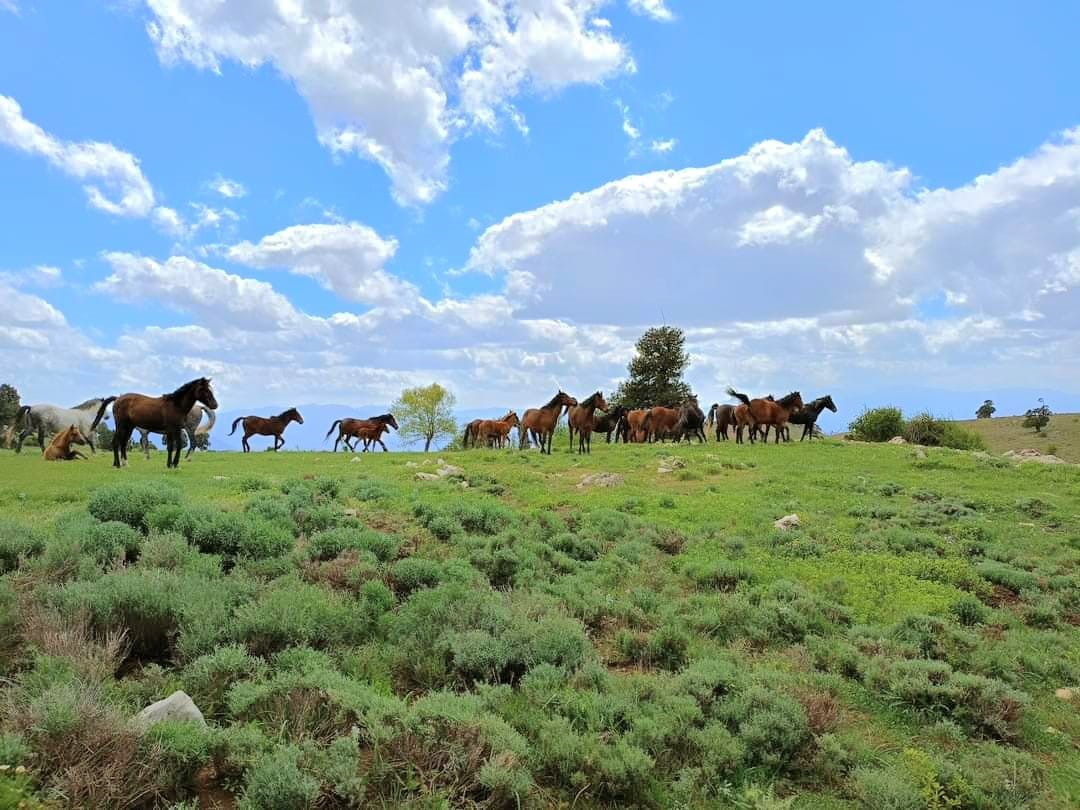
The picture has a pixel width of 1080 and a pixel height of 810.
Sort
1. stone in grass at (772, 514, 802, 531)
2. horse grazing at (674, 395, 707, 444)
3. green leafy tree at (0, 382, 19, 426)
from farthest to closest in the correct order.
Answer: green leafy tree at (0, 382, 19, 426) → horse grazing at (674, 395, 707, 444) → stone in grass at (772, 514, 802, 531)

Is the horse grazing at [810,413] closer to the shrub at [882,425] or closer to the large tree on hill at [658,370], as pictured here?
the shrub at [882,425]

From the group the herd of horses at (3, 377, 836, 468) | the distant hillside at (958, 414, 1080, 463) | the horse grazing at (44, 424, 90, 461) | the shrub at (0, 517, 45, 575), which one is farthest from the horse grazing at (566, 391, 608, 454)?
the distant hillside at (958, 414, 1080, 463)

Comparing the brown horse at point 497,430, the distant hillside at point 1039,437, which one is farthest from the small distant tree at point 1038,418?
the brown horse at point 497,430

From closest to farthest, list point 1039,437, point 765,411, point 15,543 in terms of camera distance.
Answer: point 15,543, point 765,411, point 1039,437

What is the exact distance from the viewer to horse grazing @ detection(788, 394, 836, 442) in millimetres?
33750

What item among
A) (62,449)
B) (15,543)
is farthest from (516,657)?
(62,449)

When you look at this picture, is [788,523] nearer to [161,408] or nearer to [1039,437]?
[161,408]

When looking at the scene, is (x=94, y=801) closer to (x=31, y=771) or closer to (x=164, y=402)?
(x=31, y=771)

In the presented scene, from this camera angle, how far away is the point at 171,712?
16.2 ft

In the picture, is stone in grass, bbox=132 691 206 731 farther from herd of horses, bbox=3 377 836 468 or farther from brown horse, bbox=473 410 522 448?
brown horse, bbox=473 410 522 448

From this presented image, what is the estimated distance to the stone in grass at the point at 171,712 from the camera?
4719 mm

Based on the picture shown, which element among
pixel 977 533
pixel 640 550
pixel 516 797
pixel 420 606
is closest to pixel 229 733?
pixel 516 797

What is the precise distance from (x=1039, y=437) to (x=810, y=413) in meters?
30.9

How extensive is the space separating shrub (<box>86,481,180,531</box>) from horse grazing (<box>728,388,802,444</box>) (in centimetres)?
2787
